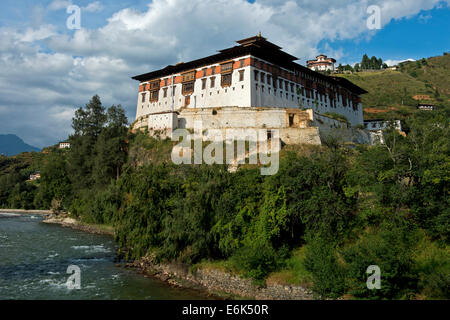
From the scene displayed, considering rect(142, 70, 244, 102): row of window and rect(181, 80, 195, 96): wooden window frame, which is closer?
rect(142, 70, 244, 102): row of window

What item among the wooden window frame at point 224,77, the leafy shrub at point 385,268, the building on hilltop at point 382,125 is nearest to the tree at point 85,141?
the wooden window frame at point 224,77

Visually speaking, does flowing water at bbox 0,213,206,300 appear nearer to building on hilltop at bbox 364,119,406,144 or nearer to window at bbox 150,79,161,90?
window at bbox 150,79,161,90

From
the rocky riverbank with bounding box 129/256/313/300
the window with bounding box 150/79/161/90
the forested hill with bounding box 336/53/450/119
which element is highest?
the forested hill with bounding box 336/53/450/119

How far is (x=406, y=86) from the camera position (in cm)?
11138

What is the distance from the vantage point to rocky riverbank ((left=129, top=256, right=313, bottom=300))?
19.2m

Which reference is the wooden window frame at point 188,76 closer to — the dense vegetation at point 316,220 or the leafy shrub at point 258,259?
the dense vegetation at point 316,220

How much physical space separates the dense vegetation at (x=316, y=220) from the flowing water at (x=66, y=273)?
2473 mm

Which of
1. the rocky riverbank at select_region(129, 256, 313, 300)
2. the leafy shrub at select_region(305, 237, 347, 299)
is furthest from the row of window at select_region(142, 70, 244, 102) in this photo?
the rocky riverbank at select_region(129, 256, 313, 300)

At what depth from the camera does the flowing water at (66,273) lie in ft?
62.6

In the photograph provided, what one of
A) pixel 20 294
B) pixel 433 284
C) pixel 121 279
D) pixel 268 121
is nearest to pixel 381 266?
pixel 433 284

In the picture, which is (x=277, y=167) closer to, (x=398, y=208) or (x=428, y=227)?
(x=398, y=208)

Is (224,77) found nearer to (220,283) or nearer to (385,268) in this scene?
(220,283)

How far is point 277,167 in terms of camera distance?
2534cm

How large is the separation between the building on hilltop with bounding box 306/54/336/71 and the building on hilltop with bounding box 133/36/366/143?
294 feet
